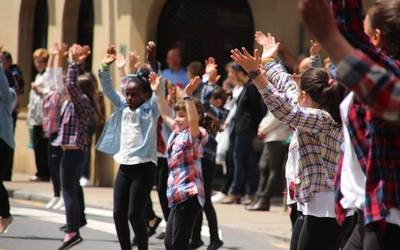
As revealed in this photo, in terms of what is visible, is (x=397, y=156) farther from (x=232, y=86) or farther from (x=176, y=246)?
(x=232, y=86)

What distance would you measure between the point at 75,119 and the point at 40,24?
9953 mm

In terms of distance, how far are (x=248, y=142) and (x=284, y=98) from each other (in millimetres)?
9209

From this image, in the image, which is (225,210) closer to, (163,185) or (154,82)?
(163,185)

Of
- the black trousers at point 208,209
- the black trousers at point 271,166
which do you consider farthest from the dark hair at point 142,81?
the black trousers at point 271,166

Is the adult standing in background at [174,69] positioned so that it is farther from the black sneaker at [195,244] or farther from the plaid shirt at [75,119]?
the black sneaker at [195,244]

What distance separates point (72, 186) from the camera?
10367 millimetres

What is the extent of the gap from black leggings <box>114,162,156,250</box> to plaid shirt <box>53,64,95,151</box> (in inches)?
78.8

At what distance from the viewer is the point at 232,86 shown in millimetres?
15250

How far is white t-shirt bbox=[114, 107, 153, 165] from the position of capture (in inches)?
345

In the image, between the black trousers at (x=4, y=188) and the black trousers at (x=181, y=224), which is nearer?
the black trousers at (x=181, y=224)

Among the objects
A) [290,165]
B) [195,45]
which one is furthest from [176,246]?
[195,45]

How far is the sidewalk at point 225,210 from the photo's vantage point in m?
12.3

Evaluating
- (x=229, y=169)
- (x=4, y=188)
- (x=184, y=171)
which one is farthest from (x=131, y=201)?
(x=229, y=169)

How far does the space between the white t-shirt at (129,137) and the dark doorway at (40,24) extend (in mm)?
11725
